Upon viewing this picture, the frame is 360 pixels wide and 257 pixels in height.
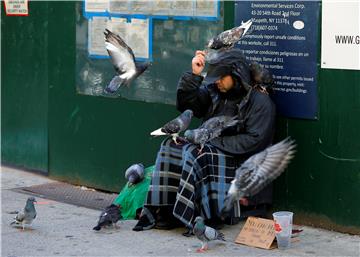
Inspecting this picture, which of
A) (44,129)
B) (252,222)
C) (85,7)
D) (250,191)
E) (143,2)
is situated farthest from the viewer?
(44,129)

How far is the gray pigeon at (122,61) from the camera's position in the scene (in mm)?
6996

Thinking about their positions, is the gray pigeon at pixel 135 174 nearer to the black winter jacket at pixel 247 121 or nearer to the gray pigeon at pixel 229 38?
the black winter jacket at pixel 247 121

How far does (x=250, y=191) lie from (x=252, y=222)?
545mm

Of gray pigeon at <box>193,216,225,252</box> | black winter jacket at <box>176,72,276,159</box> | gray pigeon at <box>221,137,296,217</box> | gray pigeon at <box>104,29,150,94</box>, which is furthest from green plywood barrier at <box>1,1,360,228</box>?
gray pigeon at <box>193,216,225,252</box>

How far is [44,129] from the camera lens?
353 inches

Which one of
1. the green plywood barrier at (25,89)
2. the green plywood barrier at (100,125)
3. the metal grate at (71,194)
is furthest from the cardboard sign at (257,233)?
the green plywood barrier at (25,89)

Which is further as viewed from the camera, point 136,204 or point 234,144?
point 136,204

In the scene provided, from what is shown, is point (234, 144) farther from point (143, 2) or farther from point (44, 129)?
point (44, 129)

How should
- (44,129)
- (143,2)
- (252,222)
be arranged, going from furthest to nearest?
(44,129) → (143,2) → (252,222)

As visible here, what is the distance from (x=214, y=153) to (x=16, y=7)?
3.76 metres

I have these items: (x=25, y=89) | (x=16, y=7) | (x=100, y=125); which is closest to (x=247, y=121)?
(x=100, y=125)

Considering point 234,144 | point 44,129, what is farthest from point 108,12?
point 234,144

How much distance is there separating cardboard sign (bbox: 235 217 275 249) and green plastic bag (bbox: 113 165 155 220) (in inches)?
37.7

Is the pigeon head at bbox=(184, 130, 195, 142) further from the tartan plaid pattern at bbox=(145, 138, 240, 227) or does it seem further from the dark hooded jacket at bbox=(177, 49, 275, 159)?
the dark hooded jacket at bbox=(177, 49, 275, 159)
